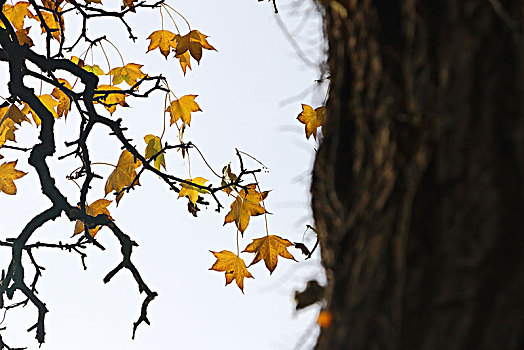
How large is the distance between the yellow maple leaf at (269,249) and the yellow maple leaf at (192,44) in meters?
0.38

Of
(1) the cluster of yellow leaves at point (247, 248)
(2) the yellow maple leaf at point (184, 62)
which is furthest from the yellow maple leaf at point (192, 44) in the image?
(1) the cluster of yellow leaves at point (247, 248)

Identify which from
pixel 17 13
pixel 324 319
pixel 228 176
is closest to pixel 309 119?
pixel 228 176

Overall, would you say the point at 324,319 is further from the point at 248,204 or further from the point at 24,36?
the point at 24,36

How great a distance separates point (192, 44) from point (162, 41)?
122mm

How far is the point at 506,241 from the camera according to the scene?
15.8 inches

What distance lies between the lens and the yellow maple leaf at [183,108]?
1.40m

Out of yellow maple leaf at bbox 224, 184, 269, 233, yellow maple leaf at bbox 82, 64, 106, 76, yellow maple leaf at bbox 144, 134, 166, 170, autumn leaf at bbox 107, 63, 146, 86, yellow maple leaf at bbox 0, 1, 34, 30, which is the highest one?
yellow maple leaf at bbox 0, 1, 34, 30

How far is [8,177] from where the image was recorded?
55.1 inches

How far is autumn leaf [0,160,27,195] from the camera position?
139cm

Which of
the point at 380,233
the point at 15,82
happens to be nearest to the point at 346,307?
the point at 380,233

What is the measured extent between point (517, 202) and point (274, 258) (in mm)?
946

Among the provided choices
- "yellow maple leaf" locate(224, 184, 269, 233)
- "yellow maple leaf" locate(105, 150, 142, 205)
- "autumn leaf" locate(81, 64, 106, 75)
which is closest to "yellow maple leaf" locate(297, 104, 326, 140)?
"yellow maple leaf" locate(224, 184, 269, 233)

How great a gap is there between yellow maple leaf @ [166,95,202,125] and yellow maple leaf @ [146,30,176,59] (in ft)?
0.34

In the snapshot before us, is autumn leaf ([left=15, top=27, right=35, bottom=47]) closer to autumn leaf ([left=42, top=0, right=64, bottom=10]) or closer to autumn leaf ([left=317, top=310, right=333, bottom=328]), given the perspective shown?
autumn leaf ([left=42, top=0, right=64, bottom=10])
